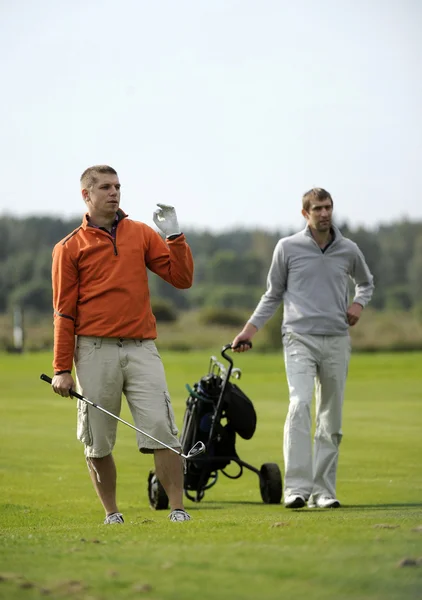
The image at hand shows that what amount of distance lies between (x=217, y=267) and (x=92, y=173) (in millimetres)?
101460

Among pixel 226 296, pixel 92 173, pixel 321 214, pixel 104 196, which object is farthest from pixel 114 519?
pixel 226 296

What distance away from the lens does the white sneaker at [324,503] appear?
26.7 ft

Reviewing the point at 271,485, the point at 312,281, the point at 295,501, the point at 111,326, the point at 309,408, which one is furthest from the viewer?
the point at 271,485

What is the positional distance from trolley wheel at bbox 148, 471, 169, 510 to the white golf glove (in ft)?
6.94

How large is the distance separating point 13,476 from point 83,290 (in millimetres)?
3608

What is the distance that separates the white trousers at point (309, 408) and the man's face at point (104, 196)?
1916 mm

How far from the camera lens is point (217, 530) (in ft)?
18.9

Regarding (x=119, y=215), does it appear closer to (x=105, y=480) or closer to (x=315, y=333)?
(x=105, y=480)

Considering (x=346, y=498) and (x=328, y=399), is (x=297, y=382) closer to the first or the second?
(x=328, y=399)

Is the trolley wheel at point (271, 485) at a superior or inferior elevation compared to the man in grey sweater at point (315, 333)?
inferior

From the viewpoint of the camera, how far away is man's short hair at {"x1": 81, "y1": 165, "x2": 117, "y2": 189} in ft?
23.6

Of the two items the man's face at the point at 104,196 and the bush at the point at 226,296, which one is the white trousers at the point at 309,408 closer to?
the man's face at the point at 104,196

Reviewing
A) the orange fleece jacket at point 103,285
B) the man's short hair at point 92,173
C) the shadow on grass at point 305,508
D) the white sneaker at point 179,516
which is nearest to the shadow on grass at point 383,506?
the shadow on grass at point 305,508

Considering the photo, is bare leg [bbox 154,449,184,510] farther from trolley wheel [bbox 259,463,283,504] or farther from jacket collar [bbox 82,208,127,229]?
trolley wheel [bbox 259,463,283,504]
